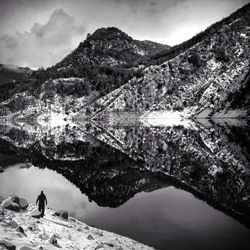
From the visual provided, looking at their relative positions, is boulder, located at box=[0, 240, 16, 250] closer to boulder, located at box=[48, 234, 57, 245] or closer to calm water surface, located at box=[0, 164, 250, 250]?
Result: boulder, located at box=[48, 234, 57, 245]

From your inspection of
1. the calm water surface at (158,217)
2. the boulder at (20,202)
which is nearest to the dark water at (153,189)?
the calm water surface at (158,217)

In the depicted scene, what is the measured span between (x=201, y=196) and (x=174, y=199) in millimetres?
2215

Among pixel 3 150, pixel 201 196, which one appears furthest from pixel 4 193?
pixel 3 150

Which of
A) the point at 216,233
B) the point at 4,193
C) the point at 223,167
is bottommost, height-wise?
the point at 4,193

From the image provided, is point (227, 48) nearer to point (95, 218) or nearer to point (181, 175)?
point (181, 175)

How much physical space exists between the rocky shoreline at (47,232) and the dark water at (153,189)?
1.82 metres

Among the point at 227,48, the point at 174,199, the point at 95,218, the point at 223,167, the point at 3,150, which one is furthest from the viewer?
the point at 227,48

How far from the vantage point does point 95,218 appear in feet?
85.8

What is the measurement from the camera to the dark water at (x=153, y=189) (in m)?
22.3

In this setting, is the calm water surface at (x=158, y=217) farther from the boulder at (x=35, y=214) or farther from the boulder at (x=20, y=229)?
the boulder at (x=20, y=229)

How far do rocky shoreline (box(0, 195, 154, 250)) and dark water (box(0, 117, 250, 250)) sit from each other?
1.82m

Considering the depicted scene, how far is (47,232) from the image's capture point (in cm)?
1948

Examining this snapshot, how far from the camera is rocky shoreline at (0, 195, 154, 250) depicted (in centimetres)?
1658

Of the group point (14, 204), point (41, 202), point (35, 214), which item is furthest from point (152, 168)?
point (35, 214)
